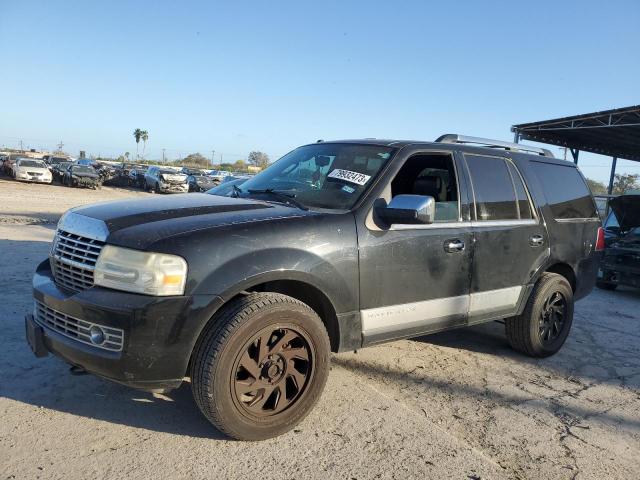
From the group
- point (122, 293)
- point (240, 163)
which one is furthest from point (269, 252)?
point (240, 163)

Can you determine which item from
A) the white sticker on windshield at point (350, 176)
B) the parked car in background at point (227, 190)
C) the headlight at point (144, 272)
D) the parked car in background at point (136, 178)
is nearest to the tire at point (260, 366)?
the headlight at point (144, 272)

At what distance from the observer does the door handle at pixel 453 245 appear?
3.80 m

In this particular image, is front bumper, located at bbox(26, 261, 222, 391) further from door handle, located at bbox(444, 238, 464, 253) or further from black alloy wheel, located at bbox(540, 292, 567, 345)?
black alloy wheel, located at bbox(540, 292, 567, 345)

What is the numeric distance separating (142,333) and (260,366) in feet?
2.26

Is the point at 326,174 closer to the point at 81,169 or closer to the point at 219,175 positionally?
the point at 81,169

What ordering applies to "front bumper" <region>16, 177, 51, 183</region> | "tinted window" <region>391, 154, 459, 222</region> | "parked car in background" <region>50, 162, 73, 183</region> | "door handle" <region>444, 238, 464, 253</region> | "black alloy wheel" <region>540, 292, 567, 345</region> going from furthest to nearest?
1. "parked car in background" <region>50, 162, 73, 183</region>
2. "front bumper" <region>16, 177, 51, 183</region>
3. "black alloy wheel" <region>540, 292, 567, 345</region>
4. "tinted window" <region>391, 154, 459, 222</region>
5. "door handle" <region>444, 238, 464, 253</region>

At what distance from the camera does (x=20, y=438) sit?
2838 mm

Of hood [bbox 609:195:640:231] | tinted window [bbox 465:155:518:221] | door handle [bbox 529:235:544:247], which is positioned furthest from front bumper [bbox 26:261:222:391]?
hood [bbox 609:195:640:231]

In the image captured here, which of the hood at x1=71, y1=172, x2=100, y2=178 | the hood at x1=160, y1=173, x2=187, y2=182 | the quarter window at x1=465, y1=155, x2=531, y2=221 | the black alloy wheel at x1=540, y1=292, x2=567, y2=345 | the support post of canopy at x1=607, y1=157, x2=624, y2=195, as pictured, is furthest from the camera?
the hood at x1=160, y1=173, x2=187, y2=182

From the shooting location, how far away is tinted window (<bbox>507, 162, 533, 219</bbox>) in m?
4.52

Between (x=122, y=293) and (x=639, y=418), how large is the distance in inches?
142

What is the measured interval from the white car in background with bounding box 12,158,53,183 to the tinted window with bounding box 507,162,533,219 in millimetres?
30018

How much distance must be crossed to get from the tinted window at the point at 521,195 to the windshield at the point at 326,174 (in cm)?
141

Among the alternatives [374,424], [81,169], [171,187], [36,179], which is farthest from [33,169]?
[374,424]
